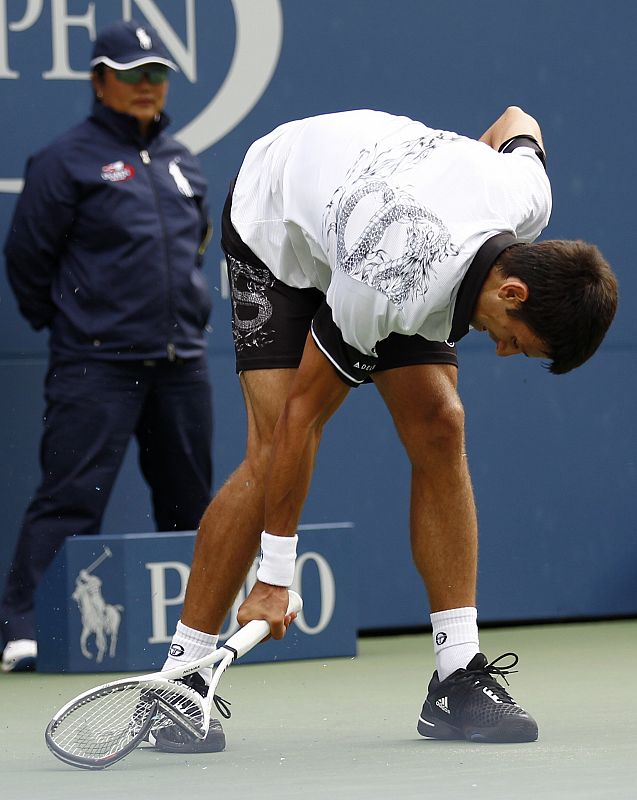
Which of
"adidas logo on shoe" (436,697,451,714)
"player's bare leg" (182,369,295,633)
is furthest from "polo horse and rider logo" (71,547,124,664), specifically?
"adidas logo on shoe" (436,697,451,714)

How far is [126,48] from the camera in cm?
522

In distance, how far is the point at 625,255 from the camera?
611 cm

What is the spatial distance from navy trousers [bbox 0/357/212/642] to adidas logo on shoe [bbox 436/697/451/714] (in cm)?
192

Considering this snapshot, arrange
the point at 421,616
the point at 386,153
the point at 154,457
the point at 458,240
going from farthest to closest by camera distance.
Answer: the point at 421,616 < the point at 154,457 < the point at 386,153 < the point at 458,240

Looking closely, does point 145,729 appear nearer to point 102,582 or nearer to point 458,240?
point 458,240

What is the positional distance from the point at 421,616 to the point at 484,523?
0.38 meters

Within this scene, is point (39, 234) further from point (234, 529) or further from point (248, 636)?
point (248, 636)

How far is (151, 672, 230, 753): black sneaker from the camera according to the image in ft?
11.1

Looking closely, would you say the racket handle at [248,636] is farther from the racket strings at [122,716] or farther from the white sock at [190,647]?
the white sock at [190,647]

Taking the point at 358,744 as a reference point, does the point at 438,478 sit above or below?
above

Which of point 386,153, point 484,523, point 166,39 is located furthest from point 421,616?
point 386,153

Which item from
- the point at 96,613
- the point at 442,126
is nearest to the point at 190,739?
the point at 96,613

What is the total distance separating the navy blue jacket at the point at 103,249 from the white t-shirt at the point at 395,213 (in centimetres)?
166

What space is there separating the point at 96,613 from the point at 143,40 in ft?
5.62
